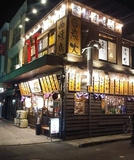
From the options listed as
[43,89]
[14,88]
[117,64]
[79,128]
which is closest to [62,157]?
[79,128]

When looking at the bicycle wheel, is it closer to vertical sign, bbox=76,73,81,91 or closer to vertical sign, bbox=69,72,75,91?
vertical sign, bbox=76,73,81,91

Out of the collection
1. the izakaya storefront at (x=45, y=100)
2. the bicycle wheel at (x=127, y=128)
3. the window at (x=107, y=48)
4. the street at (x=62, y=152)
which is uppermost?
the window at (x=107, y=48)

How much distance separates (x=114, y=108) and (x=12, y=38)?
61.4ft

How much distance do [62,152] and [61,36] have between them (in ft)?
25.9

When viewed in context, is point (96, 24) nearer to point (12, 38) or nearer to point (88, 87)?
point (88, 87)

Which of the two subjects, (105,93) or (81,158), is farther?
(105,93)

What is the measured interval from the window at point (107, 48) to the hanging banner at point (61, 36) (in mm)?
3509

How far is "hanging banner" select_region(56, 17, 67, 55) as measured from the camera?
14.1m

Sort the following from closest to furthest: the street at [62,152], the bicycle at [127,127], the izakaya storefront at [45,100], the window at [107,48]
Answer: the street at [62,152]
the izakaya storefront at [45,100]
the window at [107,48]
the bicycle at [127,127]

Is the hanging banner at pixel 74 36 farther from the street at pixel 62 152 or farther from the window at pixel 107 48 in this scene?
the street at pixel 62 152

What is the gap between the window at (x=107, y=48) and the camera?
1622 cm

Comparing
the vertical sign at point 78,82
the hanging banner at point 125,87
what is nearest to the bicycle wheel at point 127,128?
the hanging banner at point 125,87

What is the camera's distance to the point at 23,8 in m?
23.7

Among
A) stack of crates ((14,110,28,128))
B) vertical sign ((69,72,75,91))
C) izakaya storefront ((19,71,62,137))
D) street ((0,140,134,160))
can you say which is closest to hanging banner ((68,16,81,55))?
vertical sign ((69,72,75,91))
